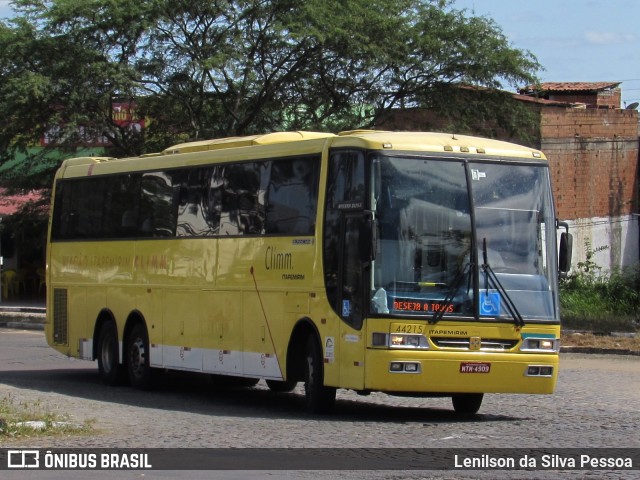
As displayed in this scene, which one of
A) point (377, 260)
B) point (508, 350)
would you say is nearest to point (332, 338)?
point (377, 260)

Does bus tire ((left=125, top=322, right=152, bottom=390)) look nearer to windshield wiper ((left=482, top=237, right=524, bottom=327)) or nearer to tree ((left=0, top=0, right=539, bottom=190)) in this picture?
windshield wiper ((left=482, top=237, right=524, bottom=327))

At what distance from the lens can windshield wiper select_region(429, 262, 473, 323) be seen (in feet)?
44.5

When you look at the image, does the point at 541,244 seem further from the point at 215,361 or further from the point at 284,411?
the point at 215,361

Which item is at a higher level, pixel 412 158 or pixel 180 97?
pixel 180 97

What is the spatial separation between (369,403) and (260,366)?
1.82m

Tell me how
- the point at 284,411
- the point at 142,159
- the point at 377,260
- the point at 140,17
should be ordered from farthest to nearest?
the point at 140,17
the point at 142,159
the point at 284,411
the point at 377,260

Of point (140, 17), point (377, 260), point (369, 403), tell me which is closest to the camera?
point (377, 260)

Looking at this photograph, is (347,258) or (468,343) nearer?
(468,343)

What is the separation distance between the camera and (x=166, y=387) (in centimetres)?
1917

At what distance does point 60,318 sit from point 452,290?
9441 millimetres

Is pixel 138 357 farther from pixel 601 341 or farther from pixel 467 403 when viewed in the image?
pixel 601 341

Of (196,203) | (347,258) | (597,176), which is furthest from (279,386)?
(597,176)

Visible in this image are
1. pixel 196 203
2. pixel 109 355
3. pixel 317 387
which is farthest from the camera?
pixel 109 355

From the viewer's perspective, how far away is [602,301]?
112 ft
